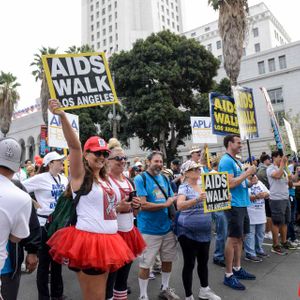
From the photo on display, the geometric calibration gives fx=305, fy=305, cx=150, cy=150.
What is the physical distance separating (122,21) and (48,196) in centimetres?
8461

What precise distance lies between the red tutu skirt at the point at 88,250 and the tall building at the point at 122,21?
266 ft

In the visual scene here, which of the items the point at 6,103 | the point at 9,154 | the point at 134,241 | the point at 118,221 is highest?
the point at 6,103

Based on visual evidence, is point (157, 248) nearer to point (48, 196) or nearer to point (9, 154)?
point (48, 196)

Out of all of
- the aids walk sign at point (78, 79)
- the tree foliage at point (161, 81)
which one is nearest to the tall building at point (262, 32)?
the tree foliage at point (161, 81)

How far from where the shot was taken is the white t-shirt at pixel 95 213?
2.60m

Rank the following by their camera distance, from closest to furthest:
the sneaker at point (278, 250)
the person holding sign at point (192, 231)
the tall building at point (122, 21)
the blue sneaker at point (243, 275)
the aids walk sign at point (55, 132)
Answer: the person holding sign at point (192, 231) → the blue sneaker at point (243, 275) → the sneaker at point (278, 250) → the aids walk sign at point (55, 132) → the tall building at point (122, 21)

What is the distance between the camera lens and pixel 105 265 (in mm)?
2451

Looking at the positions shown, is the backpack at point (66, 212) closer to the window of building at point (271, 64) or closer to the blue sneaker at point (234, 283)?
the blue sneaker at point (234, 283)

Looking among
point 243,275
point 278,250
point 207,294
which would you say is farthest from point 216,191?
point 278,250

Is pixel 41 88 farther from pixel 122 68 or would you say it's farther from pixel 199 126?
pixel 199 126

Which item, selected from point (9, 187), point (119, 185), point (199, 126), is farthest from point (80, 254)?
point (199, 126)

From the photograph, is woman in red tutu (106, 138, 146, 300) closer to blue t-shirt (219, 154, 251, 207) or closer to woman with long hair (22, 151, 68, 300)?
woman with long hair (22, 151, 68, 300)

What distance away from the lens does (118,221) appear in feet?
11.4

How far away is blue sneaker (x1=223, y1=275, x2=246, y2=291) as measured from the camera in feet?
14.5
